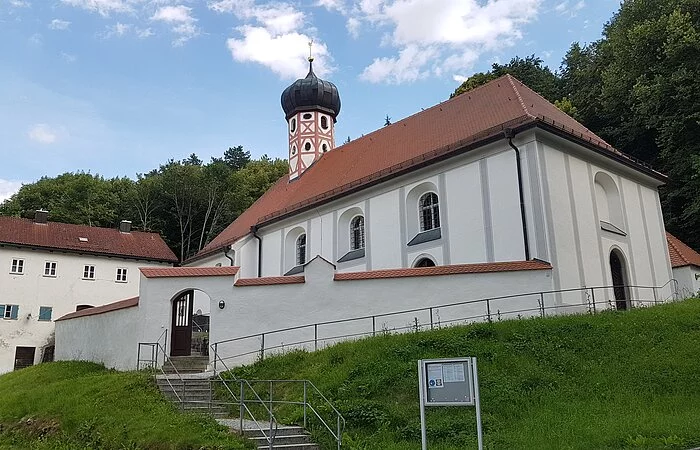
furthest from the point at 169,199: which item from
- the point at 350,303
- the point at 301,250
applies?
the point at 350,303

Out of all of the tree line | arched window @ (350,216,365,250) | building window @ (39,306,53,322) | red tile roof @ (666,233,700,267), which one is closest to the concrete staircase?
arched window @ (350,216,365,250)

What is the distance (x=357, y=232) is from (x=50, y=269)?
17.0 metres

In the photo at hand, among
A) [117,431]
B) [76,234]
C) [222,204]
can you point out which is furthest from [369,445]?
[222,204]

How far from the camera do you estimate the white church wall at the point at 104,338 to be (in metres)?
16.3

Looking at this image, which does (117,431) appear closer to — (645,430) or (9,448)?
(9,448)

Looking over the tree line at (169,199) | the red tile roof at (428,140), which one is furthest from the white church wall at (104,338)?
the tree line at (169,199)

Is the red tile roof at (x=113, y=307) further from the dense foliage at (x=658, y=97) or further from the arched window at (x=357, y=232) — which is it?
the dense foliage at (x=658, y=97)

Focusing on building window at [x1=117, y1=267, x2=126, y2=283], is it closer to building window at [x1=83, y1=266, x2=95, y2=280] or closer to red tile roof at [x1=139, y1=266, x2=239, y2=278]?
building window at [x1=83, y1=266, x2=95, y2=280]

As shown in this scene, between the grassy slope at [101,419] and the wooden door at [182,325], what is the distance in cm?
212

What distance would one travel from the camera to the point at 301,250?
1006 inches

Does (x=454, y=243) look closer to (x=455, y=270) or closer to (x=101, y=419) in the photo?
(x=455, y=270)

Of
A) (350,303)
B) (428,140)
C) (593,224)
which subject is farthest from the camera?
(428,140)

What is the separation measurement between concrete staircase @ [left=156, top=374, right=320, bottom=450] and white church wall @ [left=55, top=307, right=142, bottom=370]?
2271mm

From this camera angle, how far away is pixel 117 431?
35.2 ft
